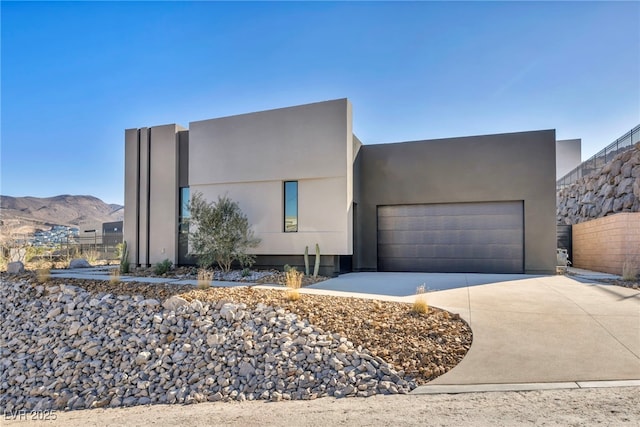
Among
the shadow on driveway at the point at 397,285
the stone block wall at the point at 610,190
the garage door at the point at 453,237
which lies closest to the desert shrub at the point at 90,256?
the shadow on driveway at the point at 397,285

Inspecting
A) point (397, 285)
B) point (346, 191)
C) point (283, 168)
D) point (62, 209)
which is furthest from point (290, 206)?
point (62, 209)

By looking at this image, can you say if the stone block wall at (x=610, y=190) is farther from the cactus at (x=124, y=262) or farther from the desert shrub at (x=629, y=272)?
the cactus at (x=124, y=262)

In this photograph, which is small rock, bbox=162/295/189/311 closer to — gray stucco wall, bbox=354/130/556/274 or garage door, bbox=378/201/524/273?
gray stucco wall, bbox=354/130/556/274

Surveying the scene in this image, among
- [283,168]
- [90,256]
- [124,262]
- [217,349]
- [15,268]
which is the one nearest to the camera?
[217,349]

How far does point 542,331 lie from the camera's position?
18.2 ft

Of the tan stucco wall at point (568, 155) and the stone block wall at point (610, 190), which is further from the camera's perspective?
the tan stucco wall at point (568, 155)

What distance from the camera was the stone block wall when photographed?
15273mm

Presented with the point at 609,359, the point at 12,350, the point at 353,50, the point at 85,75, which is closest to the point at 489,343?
the point at 609,359

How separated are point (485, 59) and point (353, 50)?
3.85 meters

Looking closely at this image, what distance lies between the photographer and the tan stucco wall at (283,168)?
11648 mm

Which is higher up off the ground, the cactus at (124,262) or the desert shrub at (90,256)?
the cactus at (124,262)

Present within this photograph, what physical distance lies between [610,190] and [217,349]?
1817 cm

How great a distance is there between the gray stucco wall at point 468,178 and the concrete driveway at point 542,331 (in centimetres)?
364

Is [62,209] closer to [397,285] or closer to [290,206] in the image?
[290,206]
